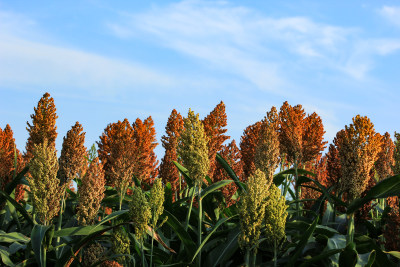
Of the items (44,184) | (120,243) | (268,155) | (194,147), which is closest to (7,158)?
(44,184)

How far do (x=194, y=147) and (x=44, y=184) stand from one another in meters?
1.47

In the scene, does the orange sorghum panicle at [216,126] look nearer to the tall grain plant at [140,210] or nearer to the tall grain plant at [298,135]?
the tall grain plant at [298,135]

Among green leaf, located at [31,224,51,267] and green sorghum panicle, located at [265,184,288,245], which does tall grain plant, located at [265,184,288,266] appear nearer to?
green sorghum panicle, located at [265,184,288,245]

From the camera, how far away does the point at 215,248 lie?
4.70 m

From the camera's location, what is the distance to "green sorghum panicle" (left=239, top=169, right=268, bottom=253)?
3549 millimetres

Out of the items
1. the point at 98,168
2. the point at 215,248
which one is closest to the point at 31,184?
the point at 98,168

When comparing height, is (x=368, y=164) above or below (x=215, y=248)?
above

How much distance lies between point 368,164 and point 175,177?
2.89 m

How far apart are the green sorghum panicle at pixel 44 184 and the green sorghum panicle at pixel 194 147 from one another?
1296mm

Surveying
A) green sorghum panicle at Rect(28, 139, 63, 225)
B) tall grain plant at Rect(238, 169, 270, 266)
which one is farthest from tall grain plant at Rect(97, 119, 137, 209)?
tall grain plant at Rect(238, 169, 270, 266)

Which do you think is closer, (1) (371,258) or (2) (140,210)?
(2) (140,210)

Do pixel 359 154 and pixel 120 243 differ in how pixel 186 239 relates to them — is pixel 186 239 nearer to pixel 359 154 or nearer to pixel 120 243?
pixel 120 243

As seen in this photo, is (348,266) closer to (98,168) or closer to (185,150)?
(185,150)

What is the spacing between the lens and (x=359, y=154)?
4.46 m
